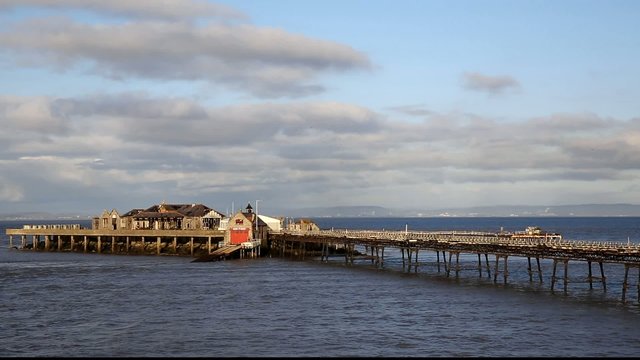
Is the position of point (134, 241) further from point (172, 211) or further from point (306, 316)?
point (306, 316)

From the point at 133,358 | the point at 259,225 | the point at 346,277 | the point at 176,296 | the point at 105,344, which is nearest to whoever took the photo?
the point at 133,358

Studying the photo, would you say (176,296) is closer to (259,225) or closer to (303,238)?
(303,238)

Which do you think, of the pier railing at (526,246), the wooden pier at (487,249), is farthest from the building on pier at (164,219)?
the pier railing at (526,246)

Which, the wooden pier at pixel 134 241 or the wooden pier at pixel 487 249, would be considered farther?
the wooden pier at pixel 134 241

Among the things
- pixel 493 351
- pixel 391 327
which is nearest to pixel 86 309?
pixel 391 327

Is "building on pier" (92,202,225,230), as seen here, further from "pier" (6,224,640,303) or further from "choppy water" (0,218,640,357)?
"choppy water" (0,218,640,357)

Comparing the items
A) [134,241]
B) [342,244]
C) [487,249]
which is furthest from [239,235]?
[487,249]

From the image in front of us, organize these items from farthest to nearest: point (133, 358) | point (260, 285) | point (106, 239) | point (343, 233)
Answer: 1. point (106, 239)
2. point (343, 233)
3. point (260, 285)
4. point (133, 358)

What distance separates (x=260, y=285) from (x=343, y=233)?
34529 millimetres

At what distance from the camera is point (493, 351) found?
132 ft

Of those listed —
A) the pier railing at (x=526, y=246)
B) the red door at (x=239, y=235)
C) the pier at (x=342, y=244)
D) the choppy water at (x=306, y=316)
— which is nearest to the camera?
the choppy water at (x=306, y=316)

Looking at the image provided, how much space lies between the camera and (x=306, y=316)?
52.6 meters

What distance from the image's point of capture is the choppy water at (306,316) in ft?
136

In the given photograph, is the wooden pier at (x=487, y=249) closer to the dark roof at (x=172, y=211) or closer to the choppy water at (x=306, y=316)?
the choppy water at (x=306, y=316)
